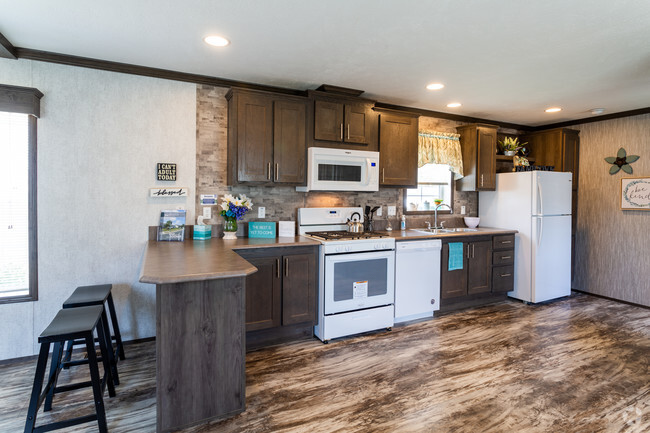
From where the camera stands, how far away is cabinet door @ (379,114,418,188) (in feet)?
13.1

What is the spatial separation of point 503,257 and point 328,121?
8.96 feet

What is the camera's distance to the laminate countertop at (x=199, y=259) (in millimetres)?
1838

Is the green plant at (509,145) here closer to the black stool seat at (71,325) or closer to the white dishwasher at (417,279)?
the white dishwasher at (417,279)

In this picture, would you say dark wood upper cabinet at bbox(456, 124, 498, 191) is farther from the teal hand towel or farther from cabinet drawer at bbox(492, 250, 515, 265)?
the teal hand towel

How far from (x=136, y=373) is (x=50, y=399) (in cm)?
56

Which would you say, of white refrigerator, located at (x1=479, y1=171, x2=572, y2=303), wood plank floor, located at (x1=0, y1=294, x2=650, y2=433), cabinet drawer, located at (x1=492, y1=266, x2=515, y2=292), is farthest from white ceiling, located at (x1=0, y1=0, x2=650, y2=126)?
wood plank floor, located at (x1=0, y1=294, x2=650, y2=433)

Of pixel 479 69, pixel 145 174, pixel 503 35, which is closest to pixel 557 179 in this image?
pixel 479 69

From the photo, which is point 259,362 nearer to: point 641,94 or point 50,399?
point 50,399

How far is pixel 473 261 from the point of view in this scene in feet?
13.9

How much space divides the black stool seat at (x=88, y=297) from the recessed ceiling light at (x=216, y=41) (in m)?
1.93

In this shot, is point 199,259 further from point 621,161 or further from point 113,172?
point 621,161

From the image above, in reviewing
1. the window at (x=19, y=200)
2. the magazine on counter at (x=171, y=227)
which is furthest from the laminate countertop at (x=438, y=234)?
the window at (x=19, y=200)

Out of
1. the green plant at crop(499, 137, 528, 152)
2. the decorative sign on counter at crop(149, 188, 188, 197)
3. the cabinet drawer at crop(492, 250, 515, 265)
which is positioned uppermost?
the green plant at crop(499, 137, 528, 152)

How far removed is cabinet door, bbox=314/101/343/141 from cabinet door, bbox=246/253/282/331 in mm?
1339
